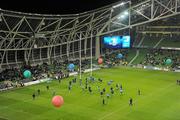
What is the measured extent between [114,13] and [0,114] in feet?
137

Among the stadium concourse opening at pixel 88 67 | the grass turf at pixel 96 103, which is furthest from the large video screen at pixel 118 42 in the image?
the grass turf at pixel 96 103

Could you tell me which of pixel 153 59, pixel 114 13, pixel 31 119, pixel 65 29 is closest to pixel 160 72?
pixel 153 59

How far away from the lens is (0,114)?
126 feet

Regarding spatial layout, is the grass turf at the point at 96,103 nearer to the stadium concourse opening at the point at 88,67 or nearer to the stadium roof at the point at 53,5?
the stadium concourse opening at the point at 88,67

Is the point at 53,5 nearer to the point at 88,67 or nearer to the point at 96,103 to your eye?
the point at 96,103

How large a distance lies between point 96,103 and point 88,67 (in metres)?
30.4

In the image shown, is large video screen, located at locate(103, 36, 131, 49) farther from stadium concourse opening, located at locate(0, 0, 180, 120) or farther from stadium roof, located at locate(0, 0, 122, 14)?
stadium roof, located at locate(0, 0, 122, 14)

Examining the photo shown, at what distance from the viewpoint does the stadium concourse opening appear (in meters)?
40.8

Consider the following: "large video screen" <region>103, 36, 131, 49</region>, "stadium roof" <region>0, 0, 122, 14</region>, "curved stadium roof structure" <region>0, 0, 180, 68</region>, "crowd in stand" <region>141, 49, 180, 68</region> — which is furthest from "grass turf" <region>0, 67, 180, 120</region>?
"crowd in stand" <region>141, 49, 180, 68</region>

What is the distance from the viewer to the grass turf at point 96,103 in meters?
37.9

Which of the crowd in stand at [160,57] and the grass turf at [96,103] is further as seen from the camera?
the crowd in stand at [160,57]

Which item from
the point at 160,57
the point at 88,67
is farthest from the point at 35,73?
the point at 160,57

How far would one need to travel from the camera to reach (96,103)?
43312 mm

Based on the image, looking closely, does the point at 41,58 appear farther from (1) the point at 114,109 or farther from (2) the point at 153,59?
(1) the point at 114,109
